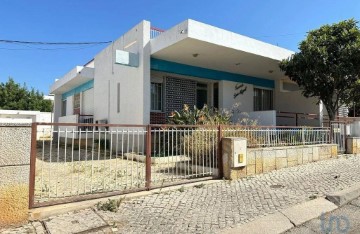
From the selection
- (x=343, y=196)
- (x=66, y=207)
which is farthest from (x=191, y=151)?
(x=66, y=207)

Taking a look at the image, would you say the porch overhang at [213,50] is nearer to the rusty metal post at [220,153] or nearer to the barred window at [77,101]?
the rusty metal post at [220,153]

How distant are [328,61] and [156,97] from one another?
7.45 meters

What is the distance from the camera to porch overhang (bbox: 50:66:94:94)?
1756 centimetres

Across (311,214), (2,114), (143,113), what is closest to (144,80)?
(143,113)

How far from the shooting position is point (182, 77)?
14414mm

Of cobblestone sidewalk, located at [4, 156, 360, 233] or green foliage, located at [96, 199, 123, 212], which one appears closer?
cobblestone sidewalk, located at [4, 156, 360, 233]

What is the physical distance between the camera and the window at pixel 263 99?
17.6 meters

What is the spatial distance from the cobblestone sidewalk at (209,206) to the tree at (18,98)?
41506 millimetres

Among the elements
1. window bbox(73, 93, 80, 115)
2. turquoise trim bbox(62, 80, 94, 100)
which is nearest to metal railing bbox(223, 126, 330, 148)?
turquoise trim bbox(62, 80, 94, 100)

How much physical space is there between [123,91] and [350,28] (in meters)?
10.1

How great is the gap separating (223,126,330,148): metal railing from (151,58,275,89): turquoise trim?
5923mm

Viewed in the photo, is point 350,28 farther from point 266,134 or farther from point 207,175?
point 207,175

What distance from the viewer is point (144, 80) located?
39.1ft

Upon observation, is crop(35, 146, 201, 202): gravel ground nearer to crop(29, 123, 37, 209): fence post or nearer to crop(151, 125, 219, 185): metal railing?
crop(151, 125, 219, 185): metal railing
